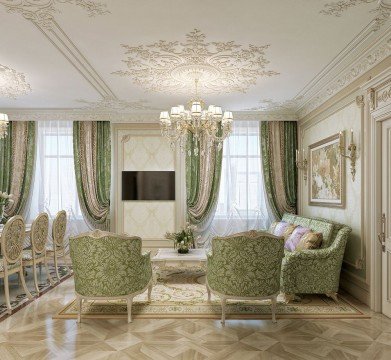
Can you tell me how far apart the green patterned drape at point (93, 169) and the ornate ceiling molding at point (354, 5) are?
4.77 metres

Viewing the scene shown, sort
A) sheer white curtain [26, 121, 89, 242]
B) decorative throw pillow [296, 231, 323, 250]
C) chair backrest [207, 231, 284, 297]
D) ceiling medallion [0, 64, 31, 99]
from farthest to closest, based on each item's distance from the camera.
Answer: sheer white curtain [26, 121, 89, 242] → ceiling medallion [0, 64, 31, 99] → decorative throw pillow [296, 231, 323, 250] → chair backrest [207, 231, 284, 297]

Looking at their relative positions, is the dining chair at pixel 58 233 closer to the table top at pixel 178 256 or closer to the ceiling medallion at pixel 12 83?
the table top at pixel 178 256

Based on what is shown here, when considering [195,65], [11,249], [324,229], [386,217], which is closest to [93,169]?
[11,249]

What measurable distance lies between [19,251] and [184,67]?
3036mm

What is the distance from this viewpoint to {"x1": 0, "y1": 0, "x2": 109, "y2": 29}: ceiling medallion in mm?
2867

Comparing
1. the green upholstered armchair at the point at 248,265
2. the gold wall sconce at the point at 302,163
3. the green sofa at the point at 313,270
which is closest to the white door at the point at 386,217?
the green sofa at the point at 313,270

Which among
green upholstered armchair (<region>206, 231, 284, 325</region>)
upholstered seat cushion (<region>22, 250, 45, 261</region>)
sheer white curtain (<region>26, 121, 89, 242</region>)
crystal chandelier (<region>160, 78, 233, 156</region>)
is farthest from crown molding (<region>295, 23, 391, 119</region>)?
upholstered seat cushion (<region>22, 250, 45, 261</region>)

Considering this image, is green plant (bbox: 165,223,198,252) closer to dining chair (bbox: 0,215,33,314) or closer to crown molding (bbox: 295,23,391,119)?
dining chair (bbox: 0,215,33,314)

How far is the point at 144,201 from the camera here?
22.2 feet

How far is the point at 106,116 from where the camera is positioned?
672 centimetres

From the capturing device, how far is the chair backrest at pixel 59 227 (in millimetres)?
5324

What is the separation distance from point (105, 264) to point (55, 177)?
13.0 ft

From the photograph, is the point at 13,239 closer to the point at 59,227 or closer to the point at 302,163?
the point at 59,227

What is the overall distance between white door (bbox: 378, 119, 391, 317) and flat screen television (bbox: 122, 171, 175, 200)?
12.7ft
